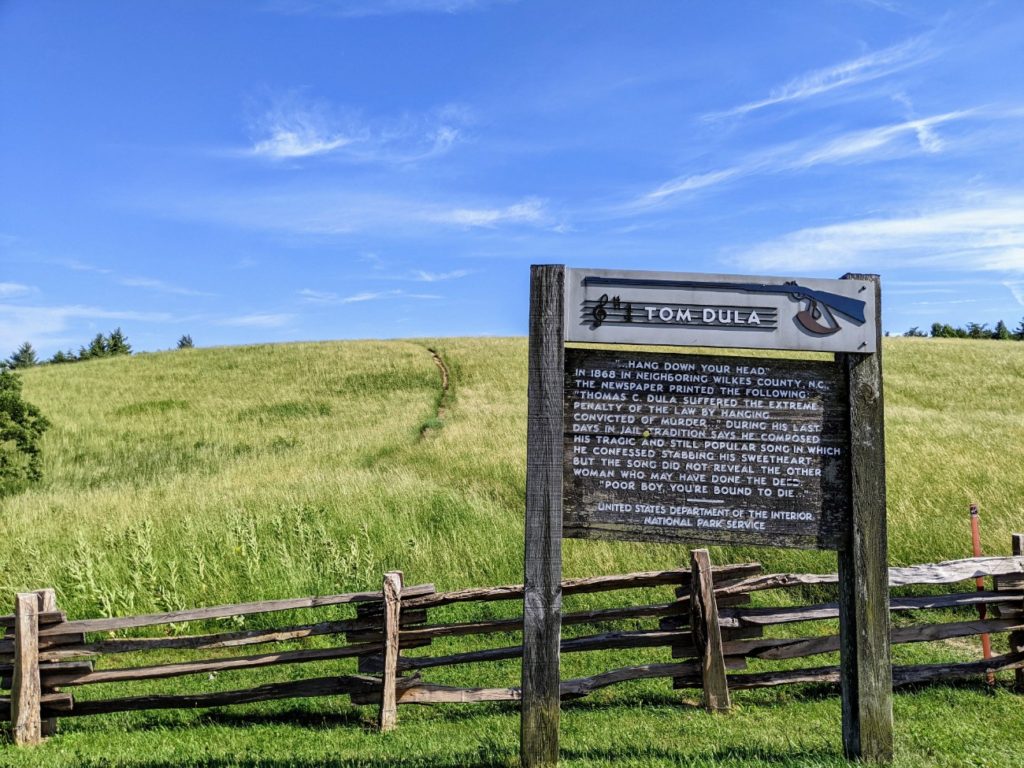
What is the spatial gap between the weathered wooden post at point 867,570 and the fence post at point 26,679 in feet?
23.6

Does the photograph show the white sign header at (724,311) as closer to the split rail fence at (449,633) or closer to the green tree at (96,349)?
the split rail fence at (449,633)

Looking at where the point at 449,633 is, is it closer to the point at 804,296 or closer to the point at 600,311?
the point at 600,311

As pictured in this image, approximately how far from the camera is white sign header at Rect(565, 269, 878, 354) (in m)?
5.08

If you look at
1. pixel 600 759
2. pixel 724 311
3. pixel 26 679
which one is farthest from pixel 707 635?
pixel 26 679

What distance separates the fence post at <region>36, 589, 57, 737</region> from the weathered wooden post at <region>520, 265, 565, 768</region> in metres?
5.23

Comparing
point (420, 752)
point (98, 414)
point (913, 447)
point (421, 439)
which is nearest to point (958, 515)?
point (913, 447)

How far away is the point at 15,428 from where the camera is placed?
Answer: 67.9 ft

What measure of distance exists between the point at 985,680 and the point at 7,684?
9.97 metres

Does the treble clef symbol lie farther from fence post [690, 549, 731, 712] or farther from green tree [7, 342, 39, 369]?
green tree [7, 342, 39, 369]

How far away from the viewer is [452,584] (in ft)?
38.3

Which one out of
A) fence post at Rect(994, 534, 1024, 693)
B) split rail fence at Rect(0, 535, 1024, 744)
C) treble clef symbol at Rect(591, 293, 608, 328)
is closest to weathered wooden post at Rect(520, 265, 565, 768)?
treble clef symbol at Rect(591, 293, 608, 328)

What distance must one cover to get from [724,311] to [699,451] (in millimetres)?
957

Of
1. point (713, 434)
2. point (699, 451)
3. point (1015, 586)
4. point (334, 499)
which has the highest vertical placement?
point (713, 434)

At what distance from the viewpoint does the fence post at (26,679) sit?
7156 mm
